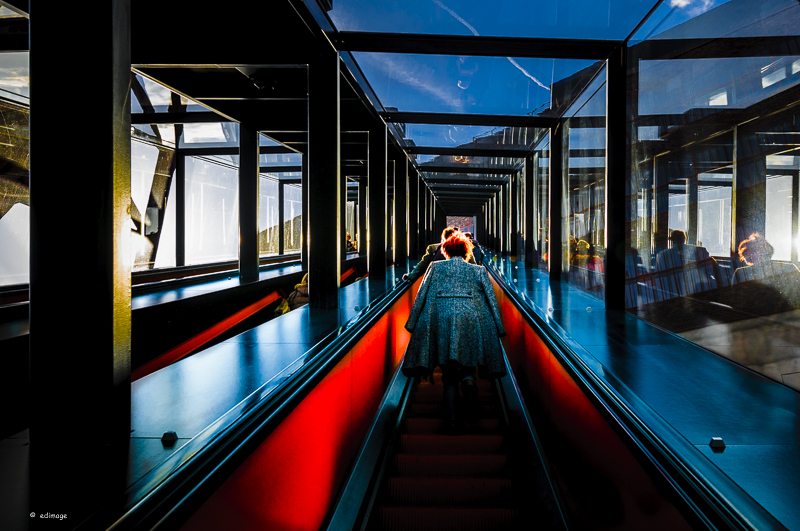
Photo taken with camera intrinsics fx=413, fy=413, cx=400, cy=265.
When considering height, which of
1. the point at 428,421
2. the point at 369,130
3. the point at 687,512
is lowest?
the point at 428,421

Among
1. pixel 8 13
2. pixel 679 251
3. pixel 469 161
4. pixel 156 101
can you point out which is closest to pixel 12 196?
pixel 156 101

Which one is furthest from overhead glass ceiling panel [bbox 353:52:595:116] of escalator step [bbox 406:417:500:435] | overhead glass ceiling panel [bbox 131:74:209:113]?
escalator step [bbox 406:417:500:435]

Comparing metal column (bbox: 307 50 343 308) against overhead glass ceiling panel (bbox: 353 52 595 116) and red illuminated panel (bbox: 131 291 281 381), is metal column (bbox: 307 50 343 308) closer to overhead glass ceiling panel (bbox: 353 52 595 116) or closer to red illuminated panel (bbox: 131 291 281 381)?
overhead glass ceiling panel (bbox: 353 52 595 116)

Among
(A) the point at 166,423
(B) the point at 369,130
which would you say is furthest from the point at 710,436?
(B) the point at 369,130

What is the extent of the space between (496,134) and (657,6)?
539cm

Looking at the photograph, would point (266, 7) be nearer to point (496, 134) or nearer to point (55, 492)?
point (55, 492)

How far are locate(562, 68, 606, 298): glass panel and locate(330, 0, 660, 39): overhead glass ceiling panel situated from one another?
3.35 feet

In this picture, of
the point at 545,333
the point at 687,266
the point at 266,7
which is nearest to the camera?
the point at 545,333

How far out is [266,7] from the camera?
12.0ft

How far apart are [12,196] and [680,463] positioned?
8089 mm

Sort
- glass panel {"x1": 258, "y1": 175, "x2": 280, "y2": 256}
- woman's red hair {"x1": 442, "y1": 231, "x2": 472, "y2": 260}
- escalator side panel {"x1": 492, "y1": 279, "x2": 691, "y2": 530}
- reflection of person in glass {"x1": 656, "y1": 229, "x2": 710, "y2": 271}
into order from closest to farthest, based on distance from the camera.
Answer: escalator side panel {"x1": 492, "y1": 279, "x2": 691, "y2": 530}
woman's red hair {"x1": 442, "y1": 231, "x2": 472, "y2": 260}
reflection of person in glass {"x1": 656, "y1": 229, "x2": 710, "y2": 271}
glass panel {"x1": 258, "y1": 175, "x2": 280, "y2": 256}

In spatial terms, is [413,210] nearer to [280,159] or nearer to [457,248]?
[280,159]

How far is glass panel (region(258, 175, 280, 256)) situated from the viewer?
592 inches

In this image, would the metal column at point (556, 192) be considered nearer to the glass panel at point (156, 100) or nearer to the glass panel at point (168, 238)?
the glass panel at point (156, 100)
